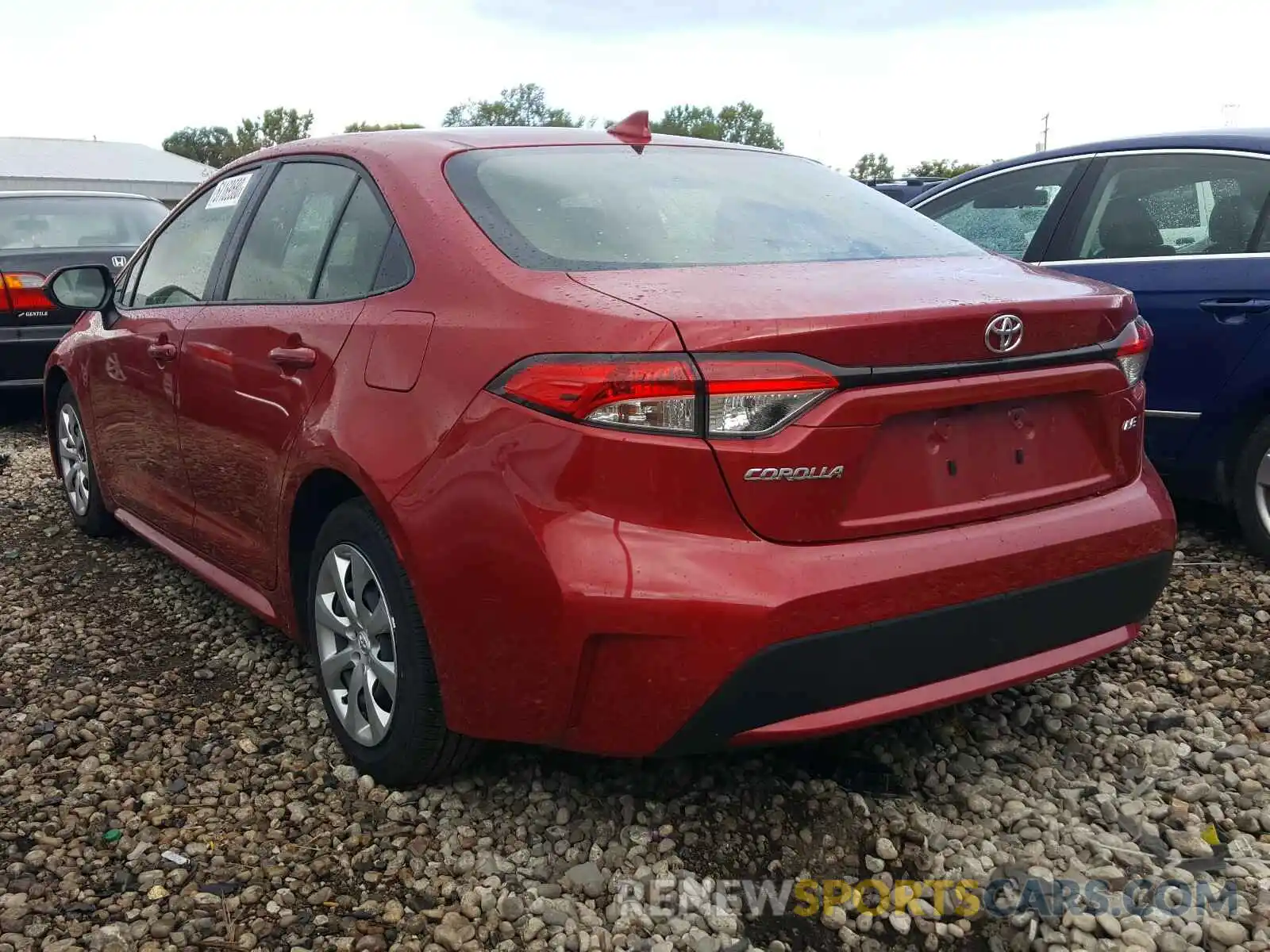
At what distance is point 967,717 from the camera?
306cm

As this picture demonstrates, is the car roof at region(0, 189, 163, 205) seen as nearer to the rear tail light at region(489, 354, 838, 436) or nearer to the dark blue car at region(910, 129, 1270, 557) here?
the dark blue car at region(910, 129, 1270, 557)

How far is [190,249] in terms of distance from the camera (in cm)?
391

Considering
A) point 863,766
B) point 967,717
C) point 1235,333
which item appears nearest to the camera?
point 863,766

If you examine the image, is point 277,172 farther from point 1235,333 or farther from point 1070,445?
point 1235,333

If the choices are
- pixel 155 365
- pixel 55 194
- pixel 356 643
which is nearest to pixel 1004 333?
pixel 356 643

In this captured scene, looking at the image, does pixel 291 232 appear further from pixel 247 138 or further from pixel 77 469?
pixel 247 138

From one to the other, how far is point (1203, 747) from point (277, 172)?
3.04 meters

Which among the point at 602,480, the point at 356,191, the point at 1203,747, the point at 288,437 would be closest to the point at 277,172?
the point at 356,191

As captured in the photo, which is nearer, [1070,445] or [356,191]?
[1070,445]

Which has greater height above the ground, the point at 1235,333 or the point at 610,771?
the point at 1235,333

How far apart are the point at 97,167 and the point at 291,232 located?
48379 mm

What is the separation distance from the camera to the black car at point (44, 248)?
7195mm

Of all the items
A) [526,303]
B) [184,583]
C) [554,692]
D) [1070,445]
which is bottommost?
[184,583]

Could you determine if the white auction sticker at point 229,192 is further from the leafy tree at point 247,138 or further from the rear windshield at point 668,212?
the leafy tree at point 247,138
